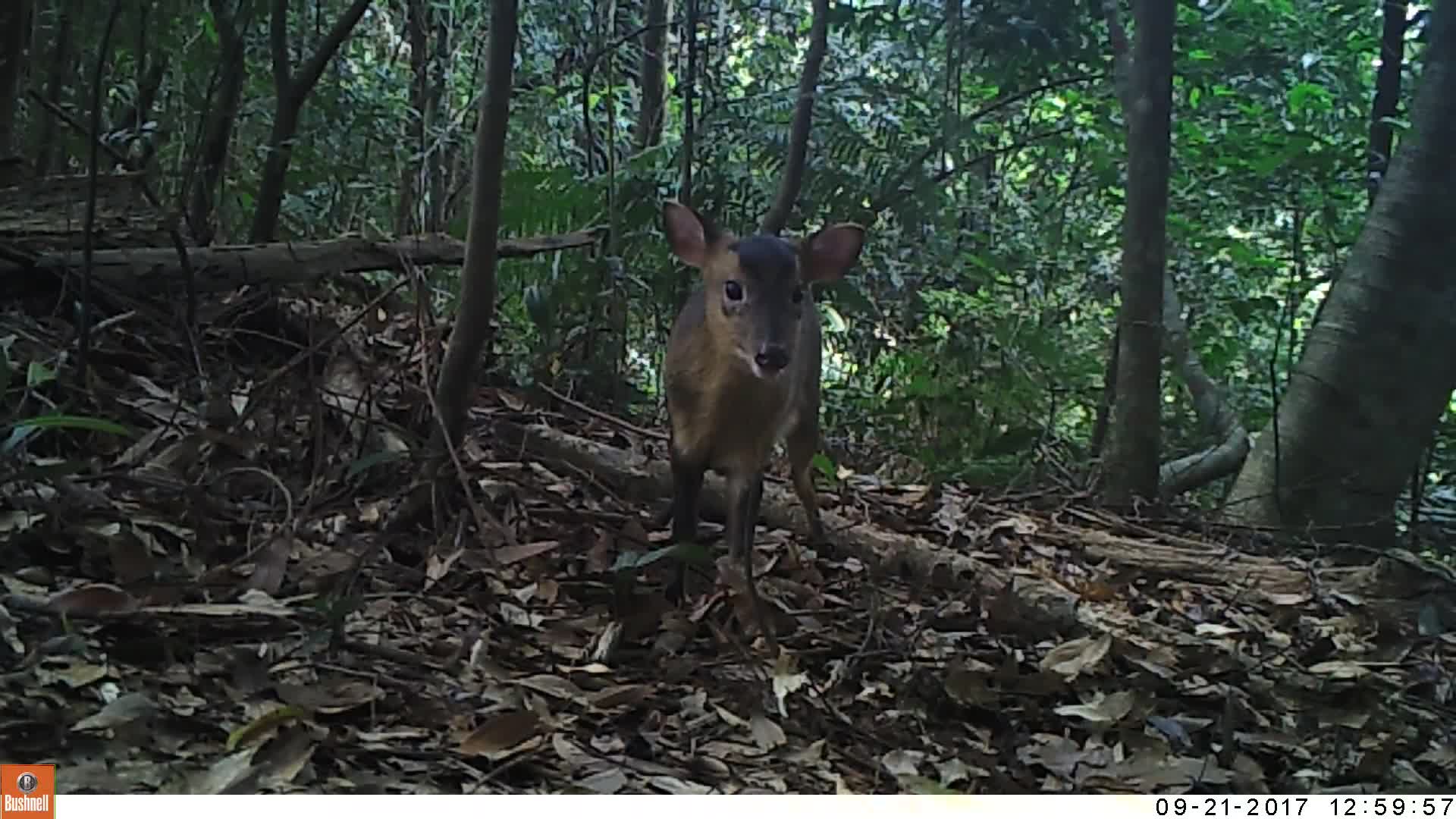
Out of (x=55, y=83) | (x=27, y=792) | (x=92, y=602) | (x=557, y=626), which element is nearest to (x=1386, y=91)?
(x=557, y=626)

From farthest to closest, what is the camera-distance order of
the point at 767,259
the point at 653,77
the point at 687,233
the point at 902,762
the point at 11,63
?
1. the point at 653,77
2. the point at 11,63
3. the point at 687,233
4. the point at 767,259
5. the point at 902,762

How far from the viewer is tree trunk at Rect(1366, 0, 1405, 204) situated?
2029 millimetres

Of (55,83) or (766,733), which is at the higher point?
(55,83)

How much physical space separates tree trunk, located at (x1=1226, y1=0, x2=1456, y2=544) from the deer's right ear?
3.39 ft

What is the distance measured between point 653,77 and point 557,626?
4.30 feet

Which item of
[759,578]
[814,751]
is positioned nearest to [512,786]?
[814,751]

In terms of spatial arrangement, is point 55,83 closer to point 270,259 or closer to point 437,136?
point 270,259

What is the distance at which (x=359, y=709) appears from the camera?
137 cm

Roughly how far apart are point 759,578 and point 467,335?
0.53 m

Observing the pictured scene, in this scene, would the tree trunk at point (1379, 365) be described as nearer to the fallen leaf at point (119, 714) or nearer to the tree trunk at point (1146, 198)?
the tree trunk at point (1146, 198)

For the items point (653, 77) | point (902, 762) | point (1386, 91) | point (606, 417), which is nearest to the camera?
point (902, 762)

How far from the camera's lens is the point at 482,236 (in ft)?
6.19

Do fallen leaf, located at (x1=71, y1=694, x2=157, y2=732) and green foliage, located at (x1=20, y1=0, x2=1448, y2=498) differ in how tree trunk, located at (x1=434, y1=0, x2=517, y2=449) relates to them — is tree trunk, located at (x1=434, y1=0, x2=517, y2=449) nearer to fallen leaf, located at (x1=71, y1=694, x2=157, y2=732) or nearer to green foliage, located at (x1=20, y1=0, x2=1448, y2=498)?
green foliage, located at (x1=20, y1=0, x2=1448, y2=498)
